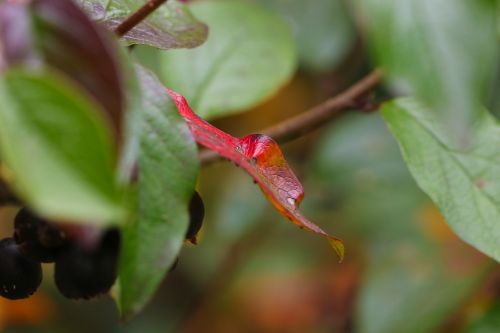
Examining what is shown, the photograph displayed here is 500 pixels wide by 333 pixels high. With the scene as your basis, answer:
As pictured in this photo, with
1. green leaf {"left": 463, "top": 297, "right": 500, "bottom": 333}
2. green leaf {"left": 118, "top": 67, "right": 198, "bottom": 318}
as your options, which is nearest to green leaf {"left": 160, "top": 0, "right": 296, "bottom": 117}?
green leaf {"left": 463, "top": 297, "right": 500, "bottom": 333}

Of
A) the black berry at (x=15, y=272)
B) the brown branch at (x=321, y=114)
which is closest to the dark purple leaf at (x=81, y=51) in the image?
the black berry at (x=15, y=272)

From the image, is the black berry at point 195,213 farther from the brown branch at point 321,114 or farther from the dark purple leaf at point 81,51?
the brown branch at point 321,114

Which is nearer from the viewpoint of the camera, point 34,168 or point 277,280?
point 34,168

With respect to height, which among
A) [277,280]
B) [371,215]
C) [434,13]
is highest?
[434,13]

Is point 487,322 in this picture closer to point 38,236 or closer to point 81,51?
point 38,236

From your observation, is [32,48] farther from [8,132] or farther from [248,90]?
[248,90]

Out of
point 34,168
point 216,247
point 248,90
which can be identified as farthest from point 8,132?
point 216,247

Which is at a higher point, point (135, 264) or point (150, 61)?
point (135, 264)
